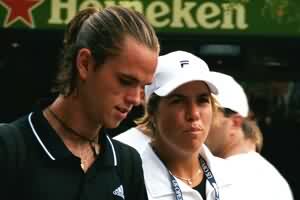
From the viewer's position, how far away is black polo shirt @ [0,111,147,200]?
1784 millimetres

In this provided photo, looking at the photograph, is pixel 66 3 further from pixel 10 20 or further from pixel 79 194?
pixel 79 194

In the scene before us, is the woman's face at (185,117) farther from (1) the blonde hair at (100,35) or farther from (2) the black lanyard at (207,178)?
(1) the blonde hair at (100,35)

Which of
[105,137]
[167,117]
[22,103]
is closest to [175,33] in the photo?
[22,103]

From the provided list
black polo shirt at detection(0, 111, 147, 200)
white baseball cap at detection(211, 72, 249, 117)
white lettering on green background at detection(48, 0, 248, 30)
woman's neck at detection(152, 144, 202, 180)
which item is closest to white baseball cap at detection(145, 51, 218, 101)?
woman's neck at detection(152, 144, 202, 180)

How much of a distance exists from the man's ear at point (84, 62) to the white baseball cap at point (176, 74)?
59cm

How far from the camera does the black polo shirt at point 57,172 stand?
1.78 meters

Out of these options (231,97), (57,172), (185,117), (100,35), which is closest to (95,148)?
A: (57,172)

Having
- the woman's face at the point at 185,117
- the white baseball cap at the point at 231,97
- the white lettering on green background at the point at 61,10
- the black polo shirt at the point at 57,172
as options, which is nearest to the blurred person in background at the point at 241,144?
the white baseball cap at the point at 231,97

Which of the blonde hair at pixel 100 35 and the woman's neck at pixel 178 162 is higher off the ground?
the blonde hair at pixel 100 35

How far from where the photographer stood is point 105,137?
204cm

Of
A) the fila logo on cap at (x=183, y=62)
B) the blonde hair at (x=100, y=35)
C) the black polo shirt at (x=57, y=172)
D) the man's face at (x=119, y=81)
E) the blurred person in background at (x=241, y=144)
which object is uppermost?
the blonde hair at (x=100, y=35)

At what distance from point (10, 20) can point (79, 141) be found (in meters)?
3.64

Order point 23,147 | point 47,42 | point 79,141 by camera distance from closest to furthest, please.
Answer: point 23,147
point 79,141
point 47,42

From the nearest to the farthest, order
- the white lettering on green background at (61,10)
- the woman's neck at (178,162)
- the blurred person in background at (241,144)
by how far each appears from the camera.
Answer: the woman's neck at (178,162) → the blurred person in background at (241,144) → the white lettering on green background at (61,10)
